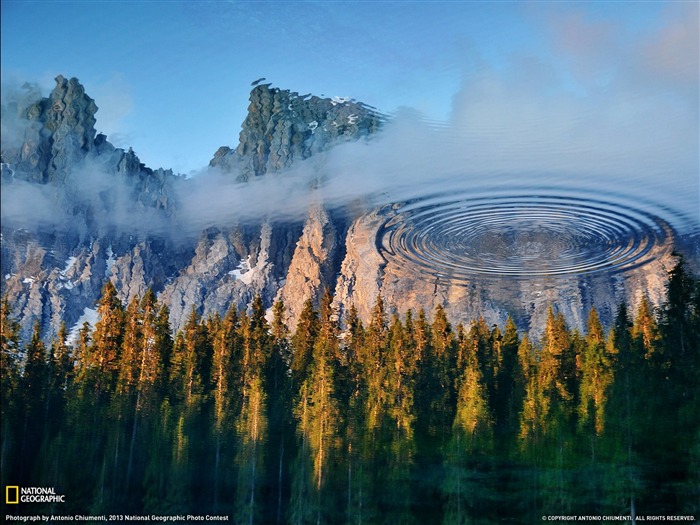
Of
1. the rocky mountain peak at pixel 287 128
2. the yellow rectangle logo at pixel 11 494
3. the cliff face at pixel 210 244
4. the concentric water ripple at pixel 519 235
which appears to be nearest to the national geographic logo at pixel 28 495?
the yellow rectangle logo at pixel 11 494

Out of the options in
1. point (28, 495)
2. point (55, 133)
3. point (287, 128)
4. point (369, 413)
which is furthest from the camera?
point (369, 413)

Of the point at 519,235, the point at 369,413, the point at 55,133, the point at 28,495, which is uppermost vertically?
the point at 55,133

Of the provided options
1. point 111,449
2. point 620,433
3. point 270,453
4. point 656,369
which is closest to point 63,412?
point 111,449

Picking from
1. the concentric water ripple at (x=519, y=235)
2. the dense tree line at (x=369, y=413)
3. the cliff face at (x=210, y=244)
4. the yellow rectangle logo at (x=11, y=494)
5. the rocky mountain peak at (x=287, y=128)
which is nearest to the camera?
the yellow rectangle logo at (x=11, y=494)

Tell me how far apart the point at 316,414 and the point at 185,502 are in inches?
130

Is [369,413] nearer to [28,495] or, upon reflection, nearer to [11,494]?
[28,495]

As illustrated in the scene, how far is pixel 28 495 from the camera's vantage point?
12570 millimetres

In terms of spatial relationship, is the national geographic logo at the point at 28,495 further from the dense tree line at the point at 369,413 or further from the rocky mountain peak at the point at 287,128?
the rocky mountain peak at the point at 287,128

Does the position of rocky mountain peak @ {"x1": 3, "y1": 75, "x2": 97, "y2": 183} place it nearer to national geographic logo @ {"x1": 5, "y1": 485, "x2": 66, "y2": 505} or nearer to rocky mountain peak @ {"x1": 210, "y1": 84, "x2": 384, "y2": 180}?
rocky mountain peak @ {"x1": 210, "y1": 84, "x2": 384, "y2": 180}

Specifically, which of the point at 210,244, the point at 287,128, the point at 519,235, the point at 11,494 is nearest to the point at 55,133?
the point at 210,244

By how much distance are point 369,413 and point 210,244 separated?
5024 mm

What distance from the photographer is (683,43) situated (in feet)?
39.0

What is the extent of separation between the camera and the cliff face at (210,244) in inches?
503

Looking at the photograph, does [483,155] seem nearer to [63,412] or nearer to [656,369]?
[656,369]
